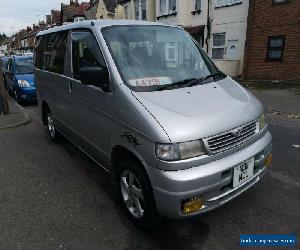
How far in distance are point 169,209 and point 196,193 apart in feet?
0.94

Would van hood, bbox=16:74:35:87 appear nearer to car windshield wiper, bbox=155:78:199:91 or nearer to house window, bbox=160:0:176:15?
car windshield wiper, bbox=155:78:199:91

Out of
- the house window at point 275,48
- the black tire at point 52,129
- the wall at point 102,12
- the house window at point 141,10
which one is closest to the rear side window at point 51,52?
the black tire at point 52,129

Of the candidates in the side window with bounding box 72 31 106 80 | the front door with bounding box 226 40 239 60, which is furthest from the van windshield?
the front door with bounding box 226 40 239 60

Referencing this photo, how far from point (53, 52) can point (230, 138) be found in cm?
367

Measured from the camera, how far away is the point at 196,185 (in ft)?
8.48

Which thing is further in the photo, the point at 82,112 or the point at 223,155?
the point at 82,112

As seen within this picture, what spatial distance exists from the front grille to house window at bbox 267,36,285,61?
13.8 m

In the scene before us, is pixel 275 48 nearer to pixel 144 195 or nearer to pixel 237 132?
pixel 237 132

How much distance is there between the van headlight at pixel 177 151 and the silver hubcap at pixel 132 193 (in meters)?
0.55

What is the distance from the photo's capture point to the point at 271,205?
3.55 meters

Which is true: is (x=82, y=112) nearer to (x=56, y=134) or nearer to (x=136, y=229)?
(x=136, y=229)

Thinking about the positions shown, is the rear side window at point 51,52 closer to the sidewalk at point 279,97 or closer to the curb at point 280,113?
the curb at point 280,113

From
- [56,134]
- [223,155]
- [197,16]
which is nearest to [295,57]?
[197,16]

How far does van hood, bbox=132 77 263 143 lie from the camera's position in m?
2.62
